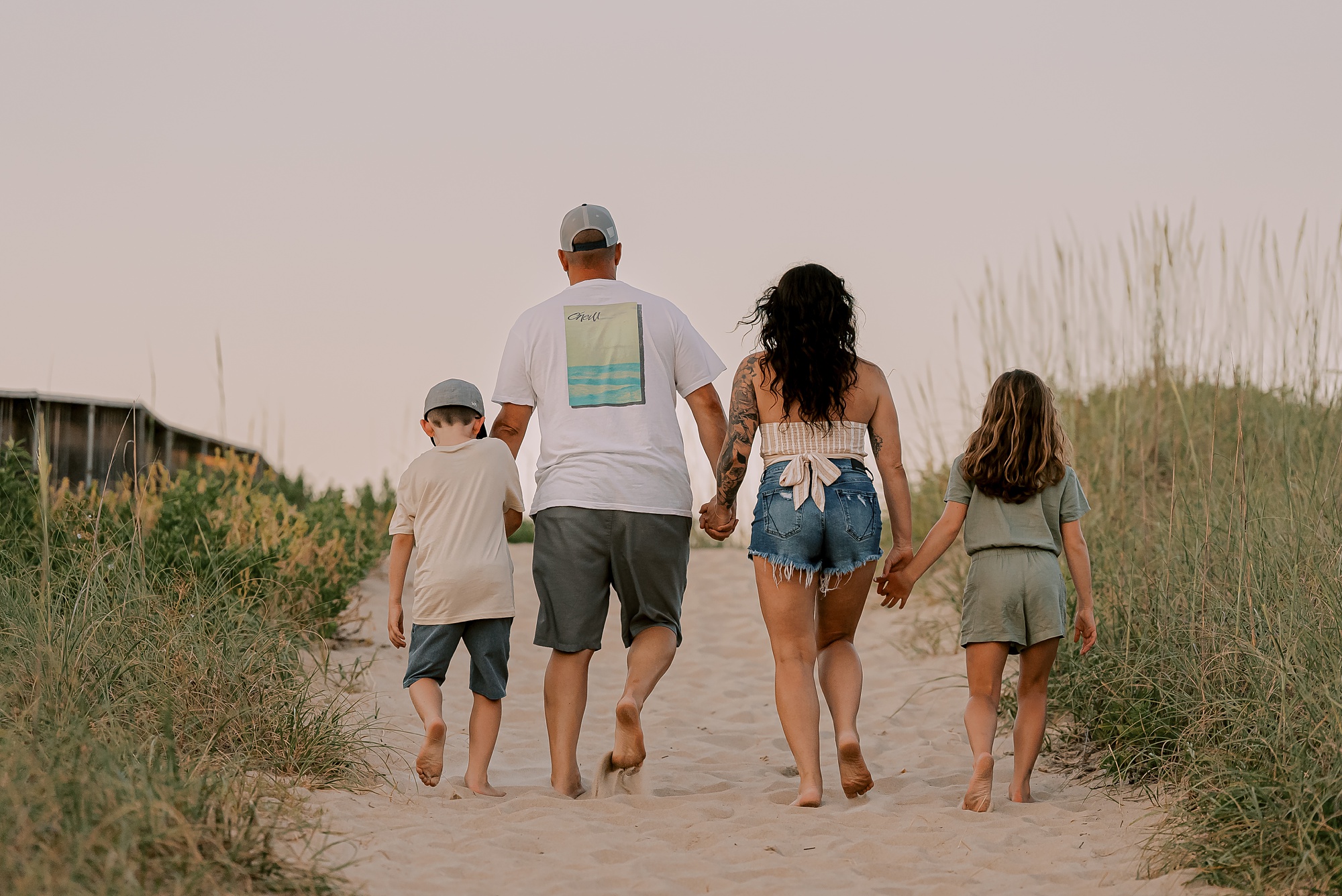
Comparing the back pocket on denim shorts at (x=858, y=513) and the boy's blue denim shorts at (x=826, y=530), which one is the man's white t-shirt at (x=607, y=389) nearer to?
the boy's blue denim shorts at (x=826, y=530)

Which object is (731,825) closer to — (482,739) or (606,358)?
(482,739)

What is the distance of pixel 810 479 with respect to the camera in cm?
417

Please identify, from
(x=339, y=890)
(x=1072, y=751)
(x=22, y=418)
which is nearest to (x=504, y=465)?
(x=339, y=890)

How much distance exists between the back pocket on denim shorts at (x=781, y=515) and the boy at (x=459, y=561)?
0.96 meters

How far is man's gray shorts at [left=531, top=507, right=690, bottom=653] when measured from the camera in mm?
4324

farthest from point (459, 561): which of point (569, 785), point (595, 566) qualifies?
point (569, 785)

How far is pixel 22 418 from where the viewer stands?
945cm

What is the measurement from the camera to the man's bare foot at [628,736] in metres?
4.05

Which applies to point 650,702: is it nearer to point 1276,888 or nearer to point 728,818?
point 728,818

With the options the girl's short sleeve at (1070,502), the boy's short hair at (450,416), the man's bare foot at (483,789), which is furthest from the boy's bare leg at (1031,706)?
the boy's short hair at (450,416)

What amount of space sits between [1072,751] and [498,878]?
268 centimetres

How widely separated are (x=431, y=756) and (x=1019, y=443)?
2353 mm

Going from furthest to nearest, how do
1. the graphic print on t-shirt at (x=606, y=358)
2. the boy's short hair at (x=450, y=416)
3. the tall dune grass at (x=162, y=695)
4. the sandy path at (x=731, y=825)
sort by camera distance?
1. the boy's short hair at (x=450, y=416)
2. the graphic print on t-shirt at (x=606, y=358)
3. the sandy path at (x=731, y=825)
4. the tall dune grass at (x=162, y=695)

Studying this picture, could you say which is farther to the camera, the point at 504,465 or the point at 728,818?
the point at 504,465
